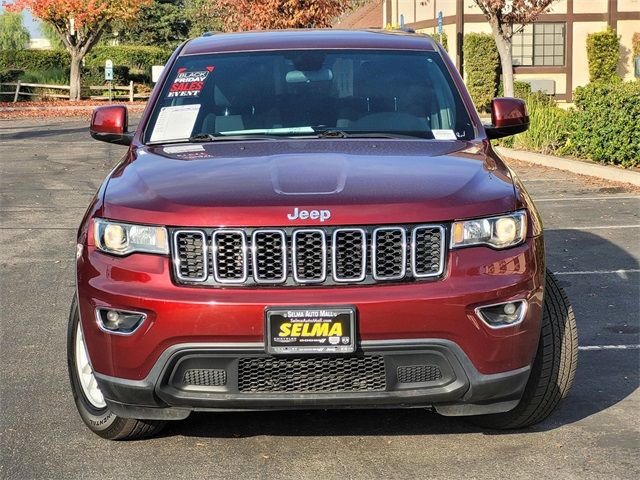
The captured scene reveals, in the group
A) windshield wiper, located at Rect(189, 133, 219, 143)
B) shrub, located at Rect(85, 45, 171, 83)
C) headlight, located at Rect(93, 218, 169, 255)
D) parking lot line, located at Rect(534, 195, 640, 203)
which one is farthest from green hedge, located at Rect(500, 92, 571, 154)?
shrub, located at Rect(85, 45, 171, 83)

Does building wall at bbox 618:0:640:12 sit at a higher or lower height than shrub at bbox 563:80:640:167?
higher

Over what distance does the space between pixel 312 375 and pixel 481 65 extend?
32.7 meters

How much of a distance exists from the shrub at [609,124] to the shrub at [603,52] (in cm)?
1917

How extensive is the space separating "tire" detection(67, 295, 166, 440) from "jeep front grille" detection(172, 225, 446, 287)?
2.92 ft

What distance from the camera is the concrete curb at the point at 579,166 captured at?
15.5 metres

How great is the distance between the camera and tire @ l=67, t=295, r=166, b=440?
5066 mm

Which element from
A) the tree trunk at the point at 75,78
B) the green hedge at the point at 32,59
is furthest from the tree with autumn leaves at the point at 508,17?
the green hedge at the point at 32,59

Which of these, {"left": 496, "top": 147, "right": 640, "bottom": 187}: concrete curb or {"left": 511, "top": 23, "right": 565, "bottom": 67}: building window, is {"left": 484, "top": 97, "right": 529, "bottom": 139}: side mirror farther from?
{"left": 511, "top": 23, "right": 565, "bottom": 67}: building window

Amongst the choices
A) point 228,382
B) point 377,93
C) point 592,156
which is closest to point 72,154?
point 592,156

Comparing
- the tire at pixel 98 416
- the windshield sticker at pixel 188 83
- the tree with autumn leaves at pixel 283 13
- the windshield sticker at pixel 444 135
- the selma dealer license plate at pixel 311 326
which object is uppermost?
the tree with autumn leaves at pixel 283 13

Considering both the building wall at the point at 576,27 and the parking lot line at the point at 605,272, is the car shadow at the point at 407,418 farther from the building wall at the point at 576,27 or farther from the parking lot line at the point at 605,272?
the building wall at the point at 576,27

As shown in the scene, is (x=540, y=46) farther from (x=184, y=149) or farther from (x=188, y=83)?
(x=184, y=149)

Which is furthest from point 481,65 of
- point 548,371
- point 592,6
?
point 548,371

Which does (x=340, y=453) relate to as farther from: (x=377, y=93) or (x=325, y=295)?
(x=377, y=93)
